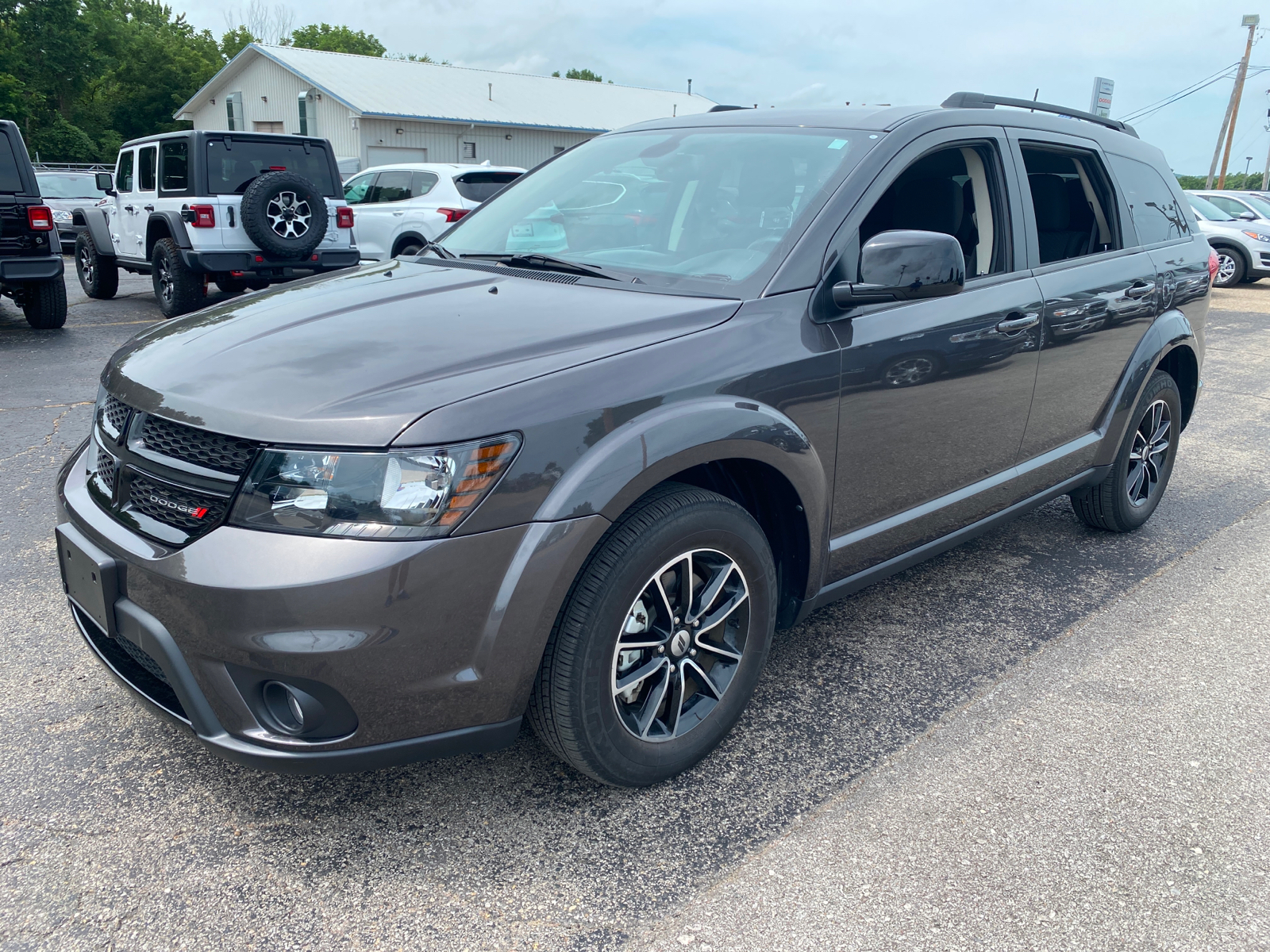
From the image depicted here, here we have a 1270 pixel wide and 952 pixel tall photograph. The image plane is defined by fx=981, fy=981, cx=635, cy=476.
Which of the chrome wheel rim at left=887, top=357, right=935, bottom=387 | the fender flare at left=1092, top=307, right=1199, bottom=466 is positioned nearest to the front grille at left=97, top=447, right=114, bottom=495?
the chrome wheel rim at left=887, top=357, right=935, bottom=387

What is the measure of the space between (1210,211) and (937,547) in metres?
17.3

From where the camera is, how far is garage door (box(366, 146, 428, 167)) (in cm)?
3136

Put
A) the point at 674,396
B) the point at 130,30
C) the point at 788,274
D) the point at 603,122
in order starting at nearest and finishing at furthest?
the point at 674,396
the point at 788,274
the point at 603,122
the point at 130,30

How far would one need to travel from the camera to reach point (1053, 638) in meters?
3.46

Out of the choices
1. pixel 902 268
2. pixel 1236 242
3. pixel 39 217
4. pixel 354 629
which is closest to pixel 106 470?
pixel 354 629

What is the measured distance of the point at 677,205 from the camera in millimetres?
3070

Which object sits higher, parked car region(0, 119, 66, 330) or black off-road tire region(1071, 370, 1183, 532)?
parked car region(0, 119, 66, 330)

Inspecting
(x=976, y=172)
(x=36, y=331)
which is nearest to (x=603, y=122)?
(x=36, y=331)

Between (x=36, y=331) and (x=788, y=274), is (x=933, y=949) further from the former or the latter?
(x=36, y=331)

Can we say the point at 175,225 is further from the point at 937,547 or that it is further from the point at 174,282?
the point at 937,547

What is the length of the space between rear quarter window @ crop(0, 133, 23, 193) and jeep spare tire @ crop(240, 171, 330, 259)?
5.90ft

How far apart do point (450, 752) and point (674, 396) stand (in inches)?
37.0

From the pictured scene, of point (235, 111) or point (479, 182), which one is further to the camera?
point (235, 111)

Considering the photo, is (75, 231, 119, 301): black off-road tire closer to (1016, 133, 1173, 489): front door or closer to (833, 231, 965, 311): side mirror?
(1016, 133, 1173, 489): front door
